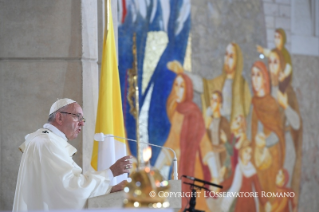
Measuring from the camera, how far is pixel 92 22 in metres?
5.58

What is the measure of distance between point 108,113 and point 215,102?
3.83 m

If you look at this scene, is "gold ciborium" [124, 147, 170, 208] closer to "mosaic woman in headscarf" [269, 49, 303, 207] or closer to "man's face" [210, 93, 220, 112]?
"man's face" [210, 93, 220, 112]

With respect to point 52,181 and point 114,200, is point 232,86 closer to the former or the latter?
point 114,200

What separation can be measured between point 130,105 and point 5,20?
9.71 feet

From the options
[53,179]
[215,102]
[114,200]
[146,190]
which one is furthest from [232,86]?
[146,190]

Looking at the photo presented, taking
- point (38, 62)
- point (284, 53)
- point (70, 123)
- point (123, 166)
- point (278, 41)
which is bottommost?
point (123, 166)

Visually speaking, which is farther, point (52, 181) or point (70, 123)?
point (70, 123)

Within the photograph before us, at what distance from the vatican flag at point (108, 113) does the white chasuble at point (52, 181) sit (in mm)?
1018

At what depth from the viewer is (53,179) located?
3.92 meters

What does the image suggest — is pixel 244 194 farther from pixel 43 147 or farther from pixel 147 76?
pixel 43 147

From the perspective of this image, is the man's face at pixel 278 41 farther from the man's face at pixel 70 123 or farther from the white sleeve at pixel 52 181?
the white sleeve at pixel 52 181

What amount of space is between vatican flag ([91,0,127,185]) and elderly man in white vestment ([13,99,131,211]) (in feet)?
3.31

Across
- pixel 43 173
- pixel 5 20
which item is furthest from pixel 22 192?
pixel 5 20

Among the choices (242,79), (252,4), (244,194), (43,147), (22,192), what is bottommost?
(244,194)
